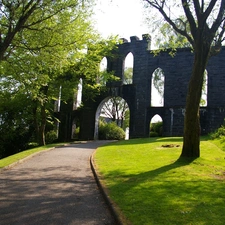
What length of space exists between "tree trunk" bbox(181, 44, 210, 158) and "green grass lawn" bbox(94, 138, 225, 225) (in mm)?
747

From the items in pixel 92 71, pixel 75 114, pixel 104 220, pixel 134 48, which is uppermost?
pixel 134 48

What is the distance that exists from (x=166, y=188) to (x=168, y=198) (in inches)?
40.5

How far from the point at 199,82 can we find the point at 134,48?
19.2m

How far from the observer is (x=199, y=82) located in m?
12.2

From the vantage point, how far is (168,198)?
267 inches

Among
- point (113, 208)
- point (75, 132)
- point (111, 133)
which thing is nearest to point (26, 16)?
point (113, 208)

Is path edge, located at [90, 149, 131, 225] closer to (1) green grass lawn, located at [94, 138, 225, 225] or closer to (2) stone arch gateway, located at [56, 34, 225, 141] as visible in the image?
(1) green grass lawn, located at [94, 138, 225, 225]

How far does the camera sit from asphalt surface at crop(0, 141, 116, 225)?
574cm

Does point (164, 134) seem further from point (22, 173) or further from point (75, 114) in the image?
point (22, 173)

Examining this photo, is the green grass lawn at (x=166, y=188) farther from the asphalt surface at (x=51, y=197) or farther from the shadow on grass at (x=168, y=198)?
the asphalt surface at (x=51, y=197)

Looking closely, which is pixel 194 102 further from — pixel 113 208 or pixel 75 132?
pixel 75 132

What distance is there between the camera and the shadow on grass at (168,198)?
546 centimetres

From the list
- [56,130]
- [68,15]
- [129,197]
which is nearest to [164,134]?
[56,130]

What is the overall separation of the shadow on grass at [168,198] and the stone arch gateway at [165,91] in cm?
1811
